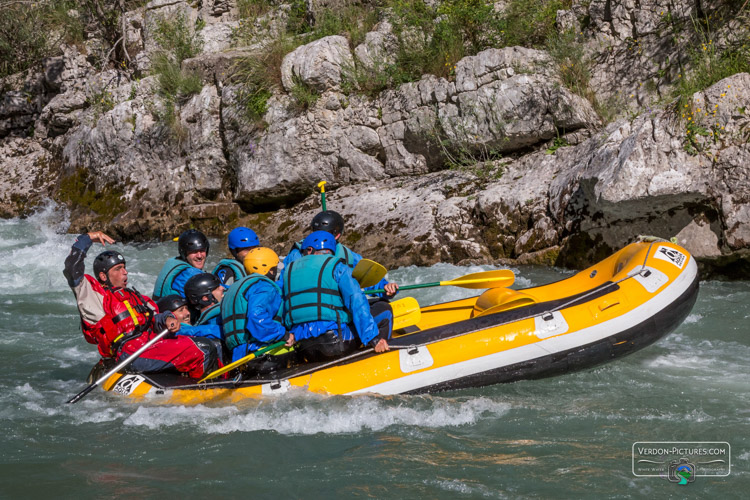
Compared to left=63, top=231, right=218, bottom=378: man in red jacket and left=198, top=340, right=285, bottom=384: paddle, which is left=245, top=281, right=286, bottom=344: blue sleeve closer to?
left=198, top=340, right=285, bottom=384: paddle

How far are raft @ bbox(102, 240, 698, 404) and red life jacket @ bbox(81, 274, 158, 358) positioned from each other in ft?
0.81

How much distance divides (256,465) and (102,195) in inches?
363

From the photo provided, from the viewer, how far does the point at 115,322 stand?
4730 millimetres

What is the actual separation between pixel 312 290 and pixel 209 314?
986 mm

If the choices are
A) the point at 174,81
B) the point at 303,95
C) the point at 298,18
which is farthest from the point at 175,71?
the point at 303,95

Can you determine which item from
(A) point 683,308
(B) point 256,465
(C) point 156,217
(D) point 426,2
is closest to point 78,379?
(B) point 256,465

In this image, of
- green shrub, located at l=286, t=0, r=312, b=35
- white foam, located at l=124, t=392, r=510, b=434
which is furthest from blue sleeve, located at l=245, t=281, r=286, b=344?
green shrub, located at l=286, t=0, r=312, b=35

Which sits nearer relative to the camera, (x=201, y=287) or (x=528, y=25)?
(x=201, y=287)

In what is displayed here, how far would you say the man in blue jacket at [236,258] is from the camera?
534cm

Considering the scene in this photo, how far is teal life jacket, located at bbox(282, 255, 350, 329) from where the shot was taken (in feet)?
14.8

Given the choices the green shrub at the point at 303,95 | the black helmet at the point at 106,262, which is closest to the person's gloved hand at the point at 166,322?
the black helmet at the point at 106,262

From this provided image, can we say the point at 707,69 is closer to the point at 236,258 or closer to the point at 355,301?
the point at 355,301

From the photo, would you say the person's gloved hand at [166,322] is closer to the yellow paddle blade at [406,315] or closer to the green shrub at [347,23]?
the yellow paddle blade at [406,315]

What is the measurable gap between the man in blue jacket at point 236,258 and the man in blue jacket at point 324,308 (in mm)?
838
